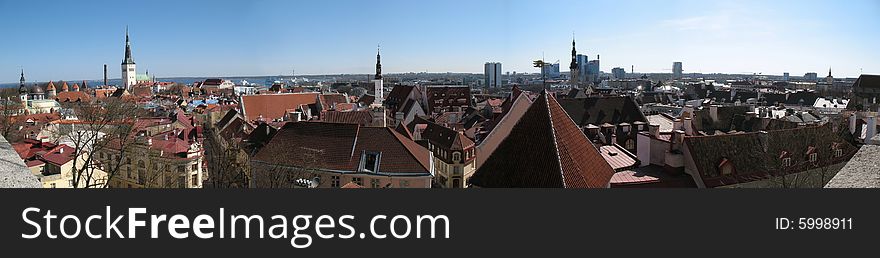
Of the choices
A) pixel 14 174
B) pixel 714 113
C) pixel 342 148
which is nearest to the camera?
pixel 14 174

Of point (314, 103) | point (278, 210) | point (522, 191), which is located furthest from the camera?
point (314, 103)

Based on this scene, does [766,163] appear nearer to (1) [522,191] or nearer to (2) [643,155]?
(2) [643,155]

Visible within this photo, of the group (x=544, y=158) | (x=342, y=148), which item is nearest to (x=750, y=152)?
(x=544, y=158)

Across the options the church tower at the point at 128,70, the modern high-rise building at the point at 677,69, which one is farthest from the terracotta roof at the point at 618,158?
the modern high-rise building at the point at 677,69

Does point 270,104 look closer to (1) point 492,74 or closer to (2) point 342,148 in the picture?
(2) point 342,148

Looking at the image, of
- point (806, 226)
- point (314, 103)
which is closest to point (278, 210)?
point (806, 226)

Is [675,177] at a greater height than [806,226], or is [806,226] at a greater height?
[806,226]

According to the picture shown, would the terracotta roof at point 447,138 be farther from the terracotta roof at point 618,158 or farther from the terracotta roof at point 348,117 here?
the terracotta roof at point 618,158
